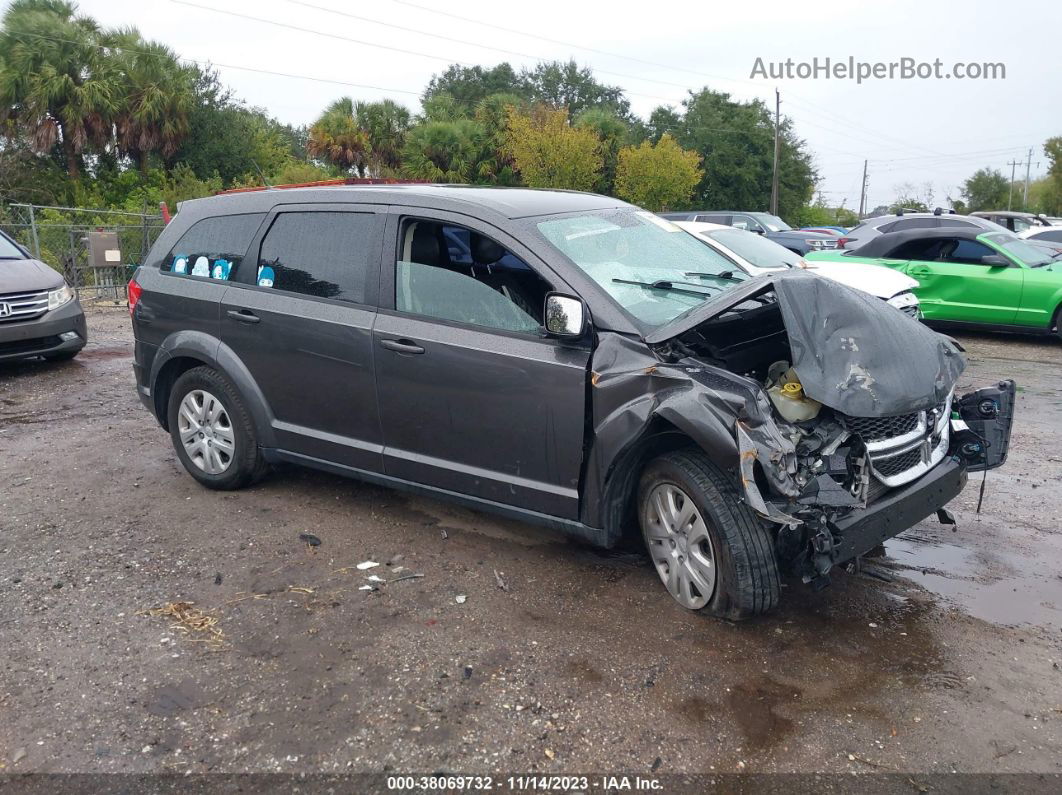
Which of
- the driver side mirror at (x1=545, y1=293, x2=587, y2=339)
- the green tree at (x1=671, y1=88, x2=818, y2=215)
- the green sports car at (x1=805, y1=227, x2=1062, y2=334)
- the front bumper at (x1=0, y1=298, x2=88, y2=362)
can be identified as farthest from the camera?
the green tree at (x1=671, y1=88, x2=818, y2=215)

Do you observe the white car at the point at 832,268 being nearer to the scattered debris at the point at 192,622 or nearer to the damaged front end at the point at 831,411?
the damaged front end at the point at 831,411

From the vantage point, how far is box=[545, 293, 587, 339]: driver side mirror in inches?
160

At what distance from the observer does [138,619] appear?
4164 millimetres

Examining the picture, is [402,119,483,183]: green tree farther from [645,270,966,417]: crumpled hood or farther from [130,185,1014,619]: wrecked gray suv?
[645,270,966,417]: crumpled hood

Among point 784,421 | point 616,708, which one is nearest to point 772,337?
point 784,421

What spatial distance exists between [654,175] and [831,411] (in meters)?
36.7

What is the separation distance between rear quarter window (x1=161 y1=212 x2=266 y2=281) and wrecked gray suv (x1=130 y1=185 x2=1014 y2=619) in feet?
0.06

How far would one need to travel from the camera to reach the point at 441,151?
38656 mm

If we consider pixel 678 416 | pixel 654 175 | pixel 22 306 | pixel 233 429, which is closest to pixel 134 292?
pixel 233 429

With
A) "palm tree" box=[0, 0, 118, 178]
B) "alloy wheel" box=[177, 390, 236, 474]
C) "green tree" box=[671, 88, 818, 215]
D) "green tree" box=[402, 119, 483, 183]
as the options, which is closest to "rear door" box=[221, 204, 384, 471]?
"alloy wheel" box=[177, 390, 236, 474]

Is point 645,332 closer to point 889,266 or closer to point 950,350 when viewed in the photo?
point 950,350

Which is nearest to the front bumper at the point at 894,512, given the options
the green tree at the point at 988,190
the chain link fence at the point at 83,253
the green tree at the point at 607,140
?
the chain link fence at the point at 83,253

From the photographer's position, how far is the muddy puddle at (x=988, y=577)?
4.19 metres

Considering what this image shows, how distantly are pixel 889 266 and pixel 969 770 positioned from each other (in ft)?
34.6
